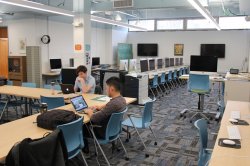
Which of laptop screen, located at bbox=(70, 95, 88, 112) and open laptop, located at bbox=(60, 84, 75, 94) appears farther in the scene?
open laptop, located at bbox=(60, 84, 75, 94)

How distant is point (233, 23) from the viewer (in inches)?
495

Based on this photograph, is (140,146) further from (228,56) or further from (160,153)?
(228,56)

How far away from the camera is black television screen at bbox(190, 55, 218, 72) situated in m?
7.34

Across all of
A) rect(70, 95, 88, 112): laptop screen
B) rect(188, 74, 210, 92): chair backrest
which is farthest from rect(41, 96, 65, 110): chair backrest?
rect(188, 74, 210, 92): chair backrest

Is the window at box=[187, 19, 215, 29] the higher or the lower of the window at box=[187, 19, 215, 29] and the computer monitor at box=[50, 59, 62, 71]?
the higher

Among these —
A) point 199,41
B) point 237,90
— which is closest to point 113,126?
point 237,90

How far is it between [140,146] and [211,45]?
9701 mm

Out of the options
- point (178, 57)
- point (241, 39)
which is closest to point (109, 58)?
point (178, 57)

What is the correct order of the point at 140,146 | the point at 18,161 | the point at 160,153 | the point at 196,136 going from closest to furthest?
the point at 18,161 → the point at 160,153 → the point at 140,146 → the point at 196,136

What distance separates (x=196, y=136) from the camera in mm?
5094

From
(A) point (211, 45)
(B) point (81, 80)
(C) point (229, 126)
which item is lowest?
(C) point (229, 126)

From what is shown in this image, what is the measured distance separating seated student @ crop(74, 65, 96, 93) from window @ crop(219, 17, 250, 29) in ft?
30.9

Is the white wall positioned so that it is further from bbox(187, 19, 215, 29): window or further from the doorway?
the doorway

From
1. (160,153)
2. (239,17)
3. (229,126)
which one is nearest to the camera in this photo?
(229,126)
